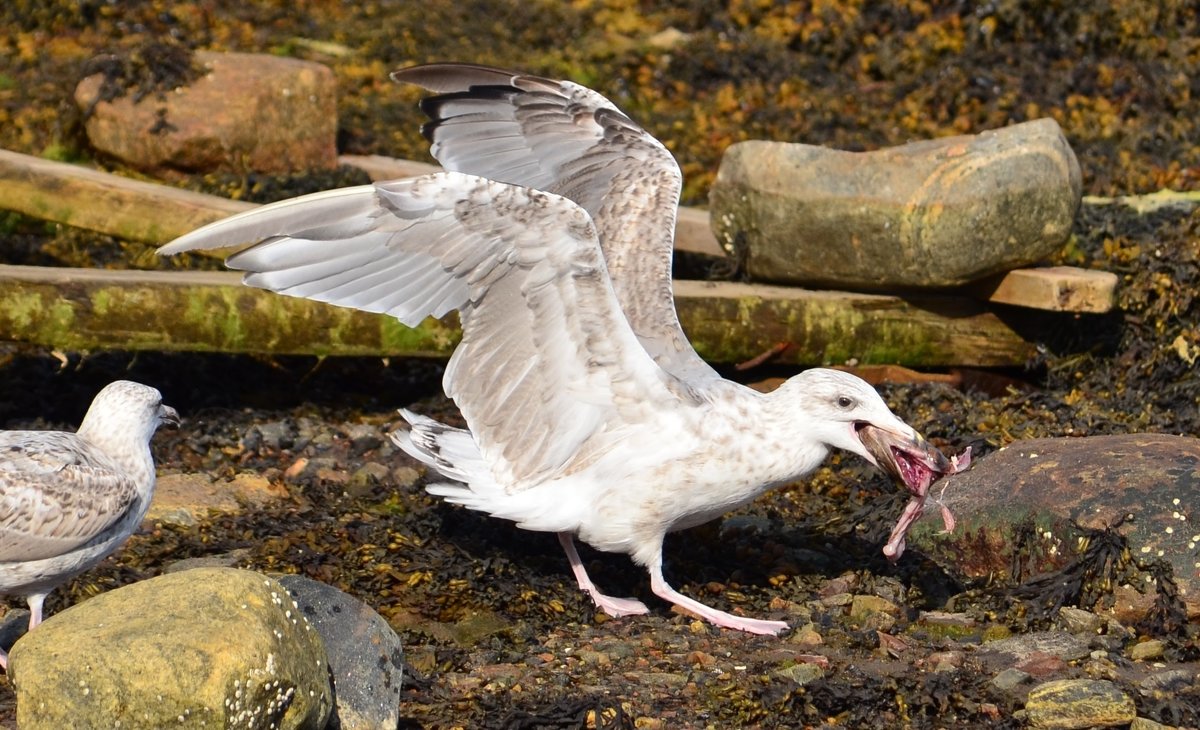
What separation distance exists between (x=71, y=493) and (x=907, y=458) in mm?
2636

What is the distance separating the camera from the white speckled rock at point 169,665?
12.1 feet

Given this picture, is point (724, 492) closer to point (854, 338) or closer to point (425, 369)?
point (854, 338)

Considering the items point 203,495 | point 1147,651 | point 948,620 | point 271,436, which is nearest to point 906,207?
point 948,620

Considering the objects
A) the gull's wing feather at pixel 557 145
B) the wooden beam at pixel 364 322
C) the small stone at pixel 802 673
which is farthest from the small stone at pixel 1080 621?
the wooden beam at pixel 364 322

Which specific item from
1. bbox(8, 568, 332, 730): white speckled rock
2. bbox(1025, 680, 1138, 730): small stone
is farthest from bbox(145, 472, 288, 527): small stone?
bbox(1025, 680, 1138, 730): small stone

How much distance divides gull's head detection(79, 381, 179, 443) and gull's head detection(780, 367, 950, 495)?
2.14m

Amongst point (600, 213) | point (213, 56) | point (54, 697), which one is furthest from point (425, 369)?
point (54, 697)

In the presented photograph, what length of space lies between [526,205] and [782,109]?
580 centimetres

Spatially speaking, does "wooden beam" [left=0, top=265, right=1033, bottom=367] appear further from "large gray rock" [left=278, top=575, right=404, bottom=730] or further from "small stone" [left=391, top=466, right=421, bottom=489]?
"large gray rock" [left=278, top=575, right=404, bottom=730]

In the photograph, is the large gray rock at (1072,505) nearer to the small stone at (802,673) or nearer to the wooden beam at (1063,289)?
the small stone at (802,673)

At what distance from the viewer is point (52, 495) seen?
4602mm

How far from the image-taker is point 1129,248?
7.59m

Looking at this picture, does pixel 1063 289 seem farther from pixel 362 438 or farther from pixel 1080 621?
pixel 362 438

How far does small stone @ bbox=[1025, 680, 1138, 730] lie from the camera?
4.28 metres
